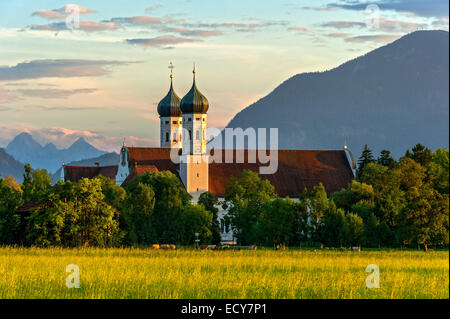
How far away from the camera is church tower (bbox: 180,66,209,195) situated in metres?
124

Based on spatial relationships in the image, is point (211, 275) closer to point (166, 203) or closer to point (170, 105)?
point (166, 203)

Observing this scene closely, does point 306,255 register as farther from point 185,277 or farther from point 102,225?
point 185,277

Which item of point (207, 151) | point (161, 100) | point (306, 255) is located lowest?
point (306, 255)

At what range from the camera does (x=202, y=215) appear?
86188mm

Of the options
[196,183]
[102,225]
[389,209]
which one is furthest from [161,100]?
[102,225]

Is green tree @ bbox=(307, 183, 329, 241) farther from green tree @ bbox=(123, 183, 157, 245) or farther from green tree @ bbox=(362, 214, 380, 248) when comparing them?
green tree @ bbox=(123, 183, 157, 245)

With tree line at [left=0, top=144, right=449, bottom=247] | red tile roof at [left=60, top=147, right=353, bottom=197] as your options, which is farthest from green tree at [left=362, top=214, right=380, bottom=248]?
red tile roof at [left=60, top=147, right=353, bottom=197]

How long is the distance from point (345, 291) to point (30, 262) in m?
20.3

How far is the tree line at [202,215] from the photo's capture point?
64188 mm

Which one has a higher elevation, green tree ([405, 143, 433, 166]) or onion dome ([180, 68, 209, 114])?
onion dome ([180, 68, 209, 114])

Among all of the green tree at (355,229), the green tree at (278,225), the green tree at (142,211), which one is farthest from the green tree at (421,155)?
the green tree at (142,211)

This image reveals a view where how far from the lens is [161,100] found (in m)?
156

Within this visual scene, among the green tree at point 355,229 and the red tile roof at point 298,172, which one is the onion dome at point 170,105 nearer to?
the red tile roof at point 298,172

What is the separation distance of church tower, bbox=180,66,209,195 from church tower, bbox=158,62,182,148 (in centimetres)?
1163
